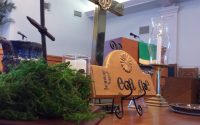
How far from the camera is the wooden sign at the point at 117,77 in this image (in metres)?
0.58

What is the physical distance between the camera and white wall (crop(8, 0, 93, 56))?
15.9ft

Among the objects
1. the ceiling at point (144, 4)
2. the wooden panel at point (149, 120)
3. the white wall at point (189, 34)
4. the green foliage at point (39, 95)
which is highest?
the ceiling at point (144, 4)

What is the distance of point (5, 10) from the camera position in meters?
4.59

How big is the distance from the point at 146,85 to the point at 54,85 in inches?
17.1

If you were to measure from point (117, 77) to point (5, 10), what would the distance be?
4.39 metres

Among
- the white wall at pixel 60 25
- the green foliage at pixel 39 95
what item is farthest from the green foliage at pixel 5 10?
the green foliage at pixel 39 95

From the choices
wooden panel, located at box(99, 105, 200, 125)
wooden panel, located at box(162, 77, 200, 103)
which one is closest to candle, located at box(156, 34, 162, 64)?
wooden panel, located at box(99, 105, 200, 125)

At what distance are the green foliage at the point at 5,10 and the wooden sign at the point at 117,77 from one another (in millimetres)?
4247

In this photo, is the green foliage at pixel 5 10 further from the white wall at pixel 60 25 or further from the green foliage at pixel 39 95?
the green foliage at pixel 39 95

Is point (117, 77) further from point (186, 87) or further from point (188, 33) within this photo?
point (188, 33)

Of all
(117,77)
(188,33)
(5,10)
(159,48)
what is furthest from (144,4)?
(117,77)

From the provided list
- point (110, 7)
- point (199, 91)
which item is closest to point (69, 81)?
point (110, 7)

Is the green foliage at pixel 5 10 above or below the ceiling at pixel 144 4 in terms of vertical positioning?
below

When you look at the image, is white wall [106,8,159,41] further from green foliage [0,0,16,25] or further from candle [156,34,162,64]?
candle [156,34,162,64]
